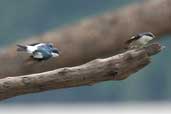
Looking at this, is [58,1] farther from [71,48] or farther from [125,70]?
[125,70]

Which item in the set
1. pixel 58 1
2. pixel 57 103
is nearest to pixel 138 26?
pixel 58 1

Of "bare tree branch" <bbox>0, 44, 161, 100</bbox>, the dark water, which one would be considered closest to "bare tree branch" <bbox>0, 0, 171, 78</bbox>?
the dark water

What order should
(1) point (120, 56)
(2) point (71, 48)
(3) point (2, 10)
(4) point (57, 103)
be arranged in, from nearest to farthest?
(1) point (120, 56), (2) point (71, 48), (3) point (2, 10), (4) point (57, 103)

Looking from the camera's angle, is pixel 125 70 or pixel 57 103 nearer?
pixel 125 70

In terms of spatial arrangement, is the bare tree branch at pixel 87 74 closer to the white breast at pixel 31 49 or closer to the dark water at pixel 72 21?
the white breast at pixel 31 49

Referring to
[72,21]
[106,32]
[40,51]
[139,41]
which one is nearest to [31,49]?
[40,51]

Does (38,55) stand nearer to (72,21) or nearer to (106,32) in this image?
(106,32)

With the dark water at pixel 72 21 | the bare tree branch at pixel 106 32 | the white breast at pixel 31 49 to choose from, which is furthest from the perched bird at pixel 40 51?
the dark water at pixel 72 21
